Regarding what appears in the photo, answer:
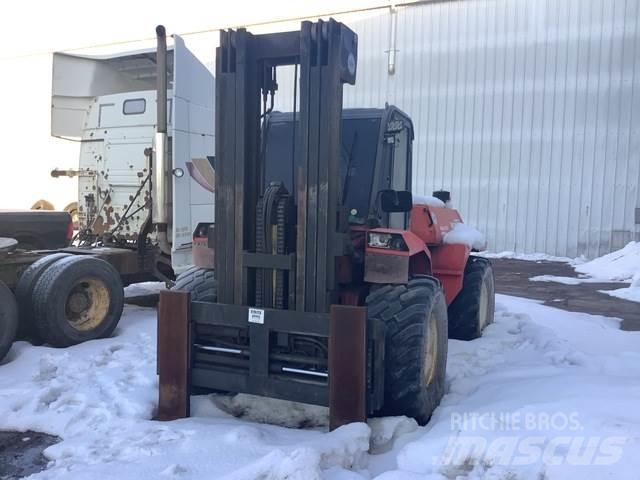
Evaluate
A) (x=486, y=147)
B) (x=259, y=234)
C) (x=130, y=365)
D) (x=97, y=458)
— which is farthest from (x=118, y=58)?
(x=486, y=147)

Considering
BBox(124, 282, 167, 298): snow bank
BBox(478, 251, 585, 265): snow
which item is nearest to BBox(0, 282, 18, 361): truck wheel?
BBox(124, 282, 167, 298): snow bank

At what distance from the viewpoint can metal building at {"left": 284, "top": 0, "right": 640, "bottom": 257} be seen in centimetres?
1744

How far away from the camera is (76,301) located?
6.15 metres

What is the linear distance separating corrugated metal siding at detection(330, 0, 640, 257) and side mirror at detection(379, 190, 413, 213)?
15.0m

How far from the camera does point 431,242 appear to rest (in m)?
6.09

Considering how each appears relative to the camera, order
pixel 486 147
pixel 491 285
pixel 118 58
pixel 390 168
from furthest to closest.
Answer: pixel 486 147 → pixel 118 58 → pixel 491 285 → pixel 390 168

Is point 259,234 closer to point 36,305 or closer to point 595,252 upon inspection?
point 36,305

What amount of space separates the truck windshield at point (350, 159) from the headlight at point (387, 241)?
0.49m

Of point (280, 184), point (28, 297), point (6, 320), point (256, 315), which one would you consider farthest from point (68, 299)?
point (280, 184)

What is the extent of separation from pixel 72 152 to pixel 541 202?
15.4m

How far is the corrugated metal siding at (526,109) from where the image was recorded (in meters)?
17.4

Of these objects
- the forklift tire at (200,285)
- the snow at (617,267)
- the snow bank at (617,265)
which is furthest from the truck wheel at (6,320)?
the snow bank at (617,265)

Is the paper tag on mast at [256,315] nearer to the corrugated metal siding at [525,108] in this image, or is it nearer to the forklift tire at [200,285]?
the forklift tire at [200,285]

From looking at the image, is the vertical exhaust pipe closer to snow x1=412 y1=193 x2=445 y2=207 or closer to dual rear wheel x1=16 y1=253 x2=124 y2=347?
dual rear wheel x1=16 y1=253 x2=124 y2=347
